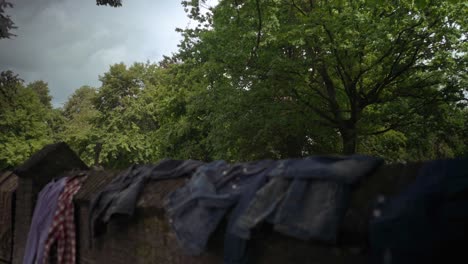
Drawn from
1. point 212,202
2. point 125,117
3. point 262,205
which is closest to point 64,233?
point 212,202

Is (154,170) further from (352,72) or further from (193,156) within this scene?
(193,156)

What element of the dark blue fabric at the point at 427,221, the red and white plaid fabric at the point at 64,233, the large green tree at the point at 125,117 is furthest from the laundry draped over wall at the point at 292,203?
the large green tree at the point at 125,117

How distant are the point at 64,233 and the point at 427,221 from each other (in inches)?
169

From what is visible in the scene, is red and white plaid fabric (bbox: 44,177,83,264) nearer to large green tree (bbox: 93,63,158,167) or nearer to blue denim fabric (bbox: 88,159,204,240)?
blue denim fabric (bbox: 88,159,204,240)

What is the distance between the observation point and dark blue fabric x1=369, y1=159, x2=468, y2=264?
1.74m

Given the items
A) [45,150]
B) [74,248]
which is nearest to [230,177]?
[74,248]

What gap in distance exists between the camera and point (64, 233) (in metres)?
4.59

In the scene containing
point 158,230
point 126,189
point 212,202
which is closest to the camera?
point 212,202

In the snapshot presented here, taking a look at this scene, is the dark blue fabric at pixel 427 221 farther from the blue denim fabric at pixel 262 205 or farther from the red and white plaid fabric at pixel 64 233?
the red and white plaid fabric at pixel 64 233

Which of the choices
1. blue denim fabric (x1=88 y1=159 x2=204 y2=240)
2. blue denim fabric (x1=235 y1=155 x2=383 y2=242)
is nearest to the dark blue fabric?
blue denim fabric (x1=235 y1=155 x2=383 y2=242)

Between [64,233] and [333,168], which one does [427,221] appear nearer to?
[333,168]

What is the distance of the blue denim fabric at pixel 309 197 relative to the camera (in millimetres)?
2170

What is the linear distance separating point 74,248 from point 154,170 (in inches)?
68.0

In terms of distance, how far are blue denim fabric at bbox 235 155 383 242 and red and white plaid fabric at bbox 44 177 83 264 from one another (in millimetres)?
2933
